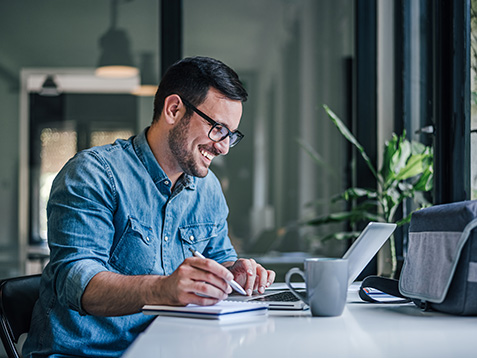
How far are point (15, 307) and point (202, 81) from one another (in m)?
0.77

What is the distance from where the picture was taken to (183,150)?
1628mm

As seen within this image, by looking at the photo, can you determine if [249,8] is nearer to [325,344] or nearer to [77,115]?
[77,115]

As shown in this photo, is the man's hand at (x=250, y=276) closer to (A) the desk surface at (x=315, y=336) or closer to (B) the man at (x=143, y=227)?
(B) the man at (x=143, y=227)

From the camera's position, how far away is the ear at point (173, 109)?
166 centimetres

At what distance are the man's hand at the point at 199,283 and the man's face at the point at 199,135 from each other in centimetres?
54

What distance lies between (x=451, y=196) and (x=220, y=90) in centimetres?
82

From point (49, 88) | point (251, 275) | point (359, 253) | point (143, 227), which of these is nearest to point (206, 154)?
point (143, 227)

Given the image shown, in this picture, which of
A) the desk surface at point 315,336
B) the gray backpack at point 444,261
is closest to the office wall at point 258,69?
the gray backpack at point 444,261

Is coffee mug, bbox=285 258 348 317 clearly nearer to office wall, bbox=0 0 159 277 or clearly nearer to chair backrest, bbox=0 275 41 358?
chair backrest, bbox=0 275 41 358

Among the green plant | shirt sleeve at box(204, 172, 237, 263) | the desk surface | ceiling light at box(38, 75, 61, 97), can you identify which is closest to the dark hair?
shirt sleeve at box(204, 172, 237, 263)

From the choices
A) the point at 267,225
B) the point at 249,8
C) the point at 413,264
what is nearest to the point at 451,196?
the point at 413,264

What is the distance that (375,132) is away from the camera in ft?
10.5

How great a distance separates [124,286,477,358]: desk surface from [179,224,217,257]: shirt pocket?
20.3 inches

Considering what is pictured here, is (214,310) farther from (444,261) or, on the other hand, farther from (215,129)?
(215,129)
